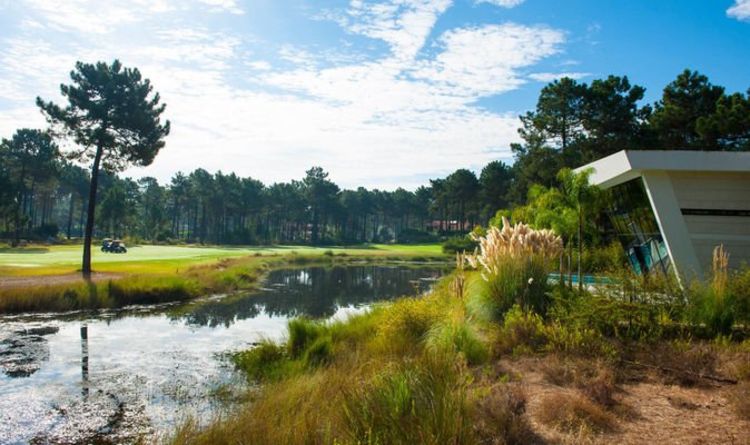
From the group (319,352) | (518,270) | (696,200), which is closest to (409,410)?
(518,270)

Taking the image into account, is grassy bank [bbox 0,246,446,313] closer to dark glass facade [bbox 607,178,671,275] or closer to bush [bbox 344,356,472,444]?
bush [bbox 344,356,472,444]

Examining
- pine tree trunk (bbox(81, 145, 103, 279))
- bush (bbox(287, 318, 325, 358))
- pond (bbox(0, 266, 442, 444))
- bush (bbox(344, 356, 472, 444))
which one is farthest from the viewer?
pine tree trunk (bbox(81, 145, 103, 279))

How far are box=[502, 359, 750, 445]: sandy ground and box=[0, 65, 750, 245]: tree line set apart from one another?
12.8 m

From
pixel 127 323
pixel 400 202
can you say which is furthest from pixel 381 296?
pixel 400 202

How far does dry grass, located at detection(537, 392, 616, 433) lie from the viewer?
5.24 m

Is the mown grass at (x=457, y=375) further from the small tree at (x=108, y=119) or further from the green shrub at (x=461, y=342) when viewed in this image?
the small tree at (x=108, y=119)

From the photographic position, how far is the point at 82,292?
20.4 meters

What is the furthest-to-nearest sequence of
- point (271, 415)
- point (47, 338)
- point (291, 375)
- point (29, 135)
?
point (29, 135) → point (47, 338) → point (291, 375) → point (271, 415)

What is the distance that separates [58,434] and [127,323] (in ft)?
34.9

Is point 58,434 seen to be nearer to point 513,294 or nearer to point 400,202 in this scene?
point 513,294

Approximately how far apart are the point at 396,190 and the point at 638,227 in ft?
298

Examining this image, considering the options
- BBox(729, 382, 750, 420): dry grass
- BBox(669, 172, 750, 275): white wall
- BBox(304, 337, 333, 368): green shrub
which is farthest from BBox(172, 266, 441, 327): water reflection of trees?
BBox(729, 382, 750, 420): dry grass

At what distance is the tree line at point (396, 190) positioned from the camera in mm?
30953

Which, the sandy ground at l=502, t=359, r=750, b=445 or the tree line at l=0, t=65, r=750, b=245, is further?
the tree line at l=0, t=65, r=750, b=245
